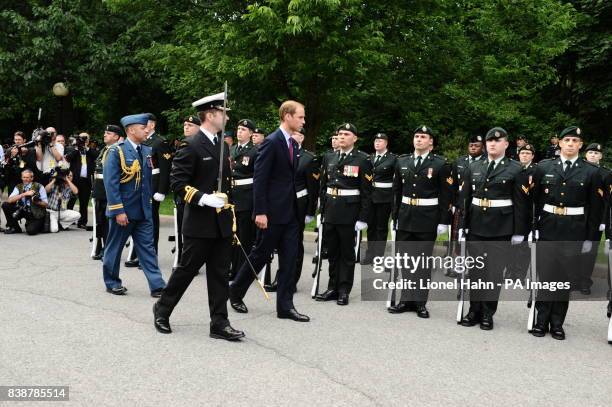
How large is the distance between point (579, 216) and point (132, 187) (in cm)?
466

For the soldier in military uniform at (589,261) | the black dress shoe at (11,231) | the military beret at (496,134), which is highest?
the military beret at (496,134)

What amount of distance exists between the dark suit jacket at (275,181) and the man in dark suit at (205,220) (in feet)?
1.62

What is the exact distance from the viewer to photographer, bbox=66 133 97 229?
1364 centimetres

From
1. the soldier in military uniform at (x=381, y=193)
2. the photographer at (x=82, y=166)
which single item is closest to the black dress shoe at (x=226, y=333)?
the soldier in military uniform at (x=381, y=193)

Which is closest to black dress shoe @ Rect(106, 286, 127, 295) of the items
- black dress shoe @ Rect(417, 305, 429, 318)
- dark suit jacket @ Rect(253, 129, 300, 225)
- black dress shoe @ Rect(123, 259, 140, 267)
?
black dress shoe @ Rect(123, 259, 140, 267)

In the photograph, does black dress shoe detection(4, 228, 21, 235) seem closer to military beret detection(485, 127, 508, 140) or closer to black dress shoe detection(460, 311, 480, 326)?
black dress shoe detection(460, 311, 480, 326)

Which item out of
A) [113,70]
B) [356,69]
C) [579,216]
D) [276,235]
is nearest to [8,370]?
[276,235]

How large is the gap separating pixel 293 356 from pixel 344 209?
2.48m

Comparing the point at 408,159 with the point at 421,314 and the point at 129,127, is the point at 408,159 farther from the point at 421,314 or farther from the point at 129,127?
the point at 129,127

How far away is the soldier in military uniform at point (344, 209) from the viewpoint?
7.38 metres

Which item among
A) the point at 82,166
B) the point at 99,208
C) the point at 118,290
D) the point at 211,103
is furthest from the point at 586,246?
the point at 82,166

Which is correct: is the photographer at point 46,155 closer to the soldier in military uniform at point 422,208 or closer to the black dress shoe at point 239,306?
the black dress shoe at point 239,306

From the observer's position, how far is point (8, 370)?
467 cm

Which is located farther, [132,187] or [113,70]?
[113,70]
